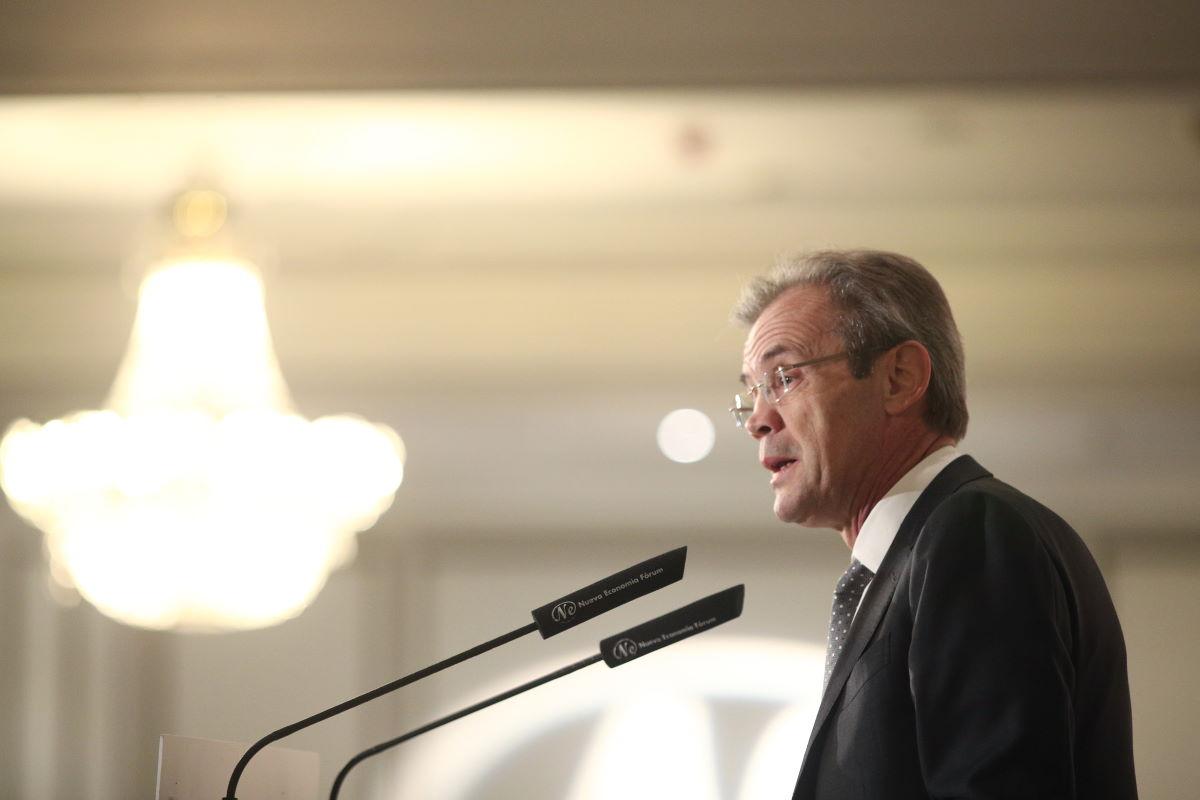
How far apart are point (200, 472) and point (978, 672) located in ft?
5.87

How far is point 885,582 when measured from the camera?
1225mm

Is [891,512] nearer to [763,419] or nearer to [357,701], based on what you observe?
[763,419]

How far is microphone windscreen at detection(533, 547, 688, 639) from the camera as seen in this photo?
4.12 feet

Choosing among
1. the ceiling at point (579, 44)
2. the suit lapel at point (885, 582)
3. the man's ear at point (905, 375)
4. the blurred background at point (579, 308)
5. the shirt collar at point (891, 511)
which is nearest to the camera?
the suit lapel at point (885, 582)

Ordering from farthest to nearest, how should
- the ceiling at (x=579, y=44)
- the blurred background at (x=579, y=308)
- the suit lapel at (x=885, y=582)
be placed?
the ceiling at (x=579, y=44)
the blurred background at (x=579, y=308)
the suit lapel at (x=885, y=582)

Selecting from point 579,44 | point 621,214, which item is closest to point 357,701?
point 621,214

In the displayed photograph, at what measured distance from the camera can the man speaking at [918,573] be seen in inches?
39.6

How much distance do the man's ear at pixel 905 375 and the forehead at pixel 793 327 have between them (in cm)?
9

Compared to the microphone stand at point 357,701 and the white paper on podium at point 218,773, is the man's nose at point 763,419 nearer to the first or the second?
the microphone stand at point 357,701

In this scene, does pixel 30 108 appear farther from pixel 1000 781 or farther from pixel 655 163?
pixel 1000 781

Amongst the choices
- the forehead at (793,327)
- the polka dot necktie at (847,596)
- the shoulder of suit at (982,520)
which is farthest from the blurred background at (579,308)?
the shoulder of suit at (982,520)

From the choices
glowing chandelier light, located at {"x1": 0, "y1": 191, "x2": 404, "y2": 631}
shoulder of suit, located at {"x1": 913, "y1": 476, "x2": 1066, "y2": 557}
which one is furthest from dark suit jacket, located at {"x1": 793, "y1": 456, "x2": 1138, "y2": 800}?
glowing chandelier light, located at {"x1": 0, "y1": 191, "x2": 404, "y2": 631}

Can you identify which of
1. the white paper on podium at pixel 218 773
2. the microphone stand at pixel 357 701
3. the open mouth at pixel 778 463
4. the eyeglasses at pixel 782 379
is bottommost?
the white paper on podium at pixel 218 773

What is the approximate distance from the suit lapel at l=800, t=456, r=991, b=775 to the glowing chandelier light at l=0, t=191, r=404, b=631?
4.15 feet
